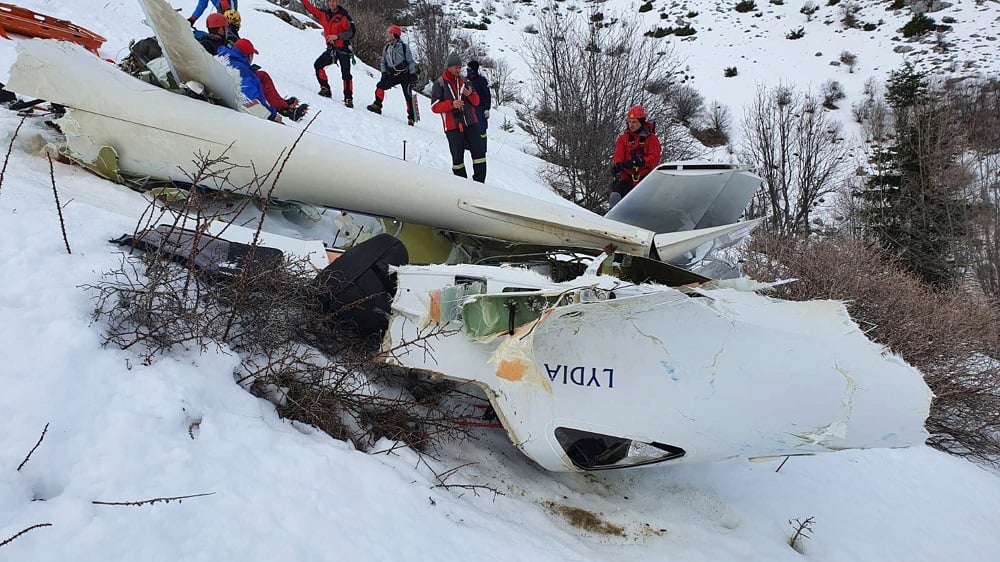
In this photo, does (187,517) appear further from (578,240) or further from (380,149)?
(380,149)

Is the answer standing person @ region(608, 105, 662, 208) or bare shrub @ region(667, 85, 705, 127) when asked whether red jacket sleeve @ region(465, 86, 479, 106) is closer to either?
standing person @ region(608, 105, 662, 208)

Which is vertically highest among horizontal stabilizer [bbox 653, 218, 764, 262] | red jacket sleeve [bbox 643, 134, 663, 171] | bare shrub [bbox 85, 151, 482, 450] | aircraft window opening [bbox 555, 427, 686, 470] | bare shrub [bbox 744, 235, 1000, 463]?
red jacket sleeve [bbox 643, 134, 663, 171]

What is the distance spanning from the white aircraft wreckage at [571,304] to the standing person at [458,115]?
2.20 m

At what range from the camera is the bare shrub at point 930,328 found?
22.0ft

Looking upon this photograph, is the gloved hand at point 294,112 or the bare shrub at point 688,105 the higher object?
the bare shrub at point 688,105

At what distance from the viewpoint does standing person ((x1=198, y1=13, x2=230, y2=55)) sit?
240 inches

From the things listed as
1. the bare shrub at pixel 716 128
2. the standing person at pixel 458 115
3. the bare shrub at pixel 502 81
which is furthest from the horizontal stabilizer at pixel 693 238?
the bare shrub at pixel 716 128

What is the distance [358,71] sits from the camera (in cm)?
1272

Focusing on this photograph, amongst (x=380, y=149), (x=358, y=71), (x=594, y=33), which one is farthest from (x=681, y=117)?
(x=380, y=149)

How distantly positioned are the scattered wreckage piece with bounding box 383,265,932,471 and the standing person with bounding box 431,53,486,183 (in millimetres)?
3951

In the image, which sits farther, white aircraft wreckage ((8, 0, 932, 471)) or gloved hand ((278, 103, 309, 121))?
gloved hand ((278, 103, 309, 121))

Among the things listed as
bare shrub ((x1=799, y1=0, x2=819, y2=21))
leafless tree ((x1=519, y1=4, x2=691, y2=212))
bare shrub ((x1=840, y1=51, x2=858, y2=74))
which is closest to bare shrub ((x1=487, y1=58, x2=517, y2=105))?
leafless tree ((x1=519, y1=4, x2=691, y2=212))

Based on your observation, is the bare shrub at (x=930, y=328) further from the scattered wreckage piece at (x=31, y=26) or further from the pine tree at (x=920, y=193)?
the scattered wreckage piece at (x=31, y=26)

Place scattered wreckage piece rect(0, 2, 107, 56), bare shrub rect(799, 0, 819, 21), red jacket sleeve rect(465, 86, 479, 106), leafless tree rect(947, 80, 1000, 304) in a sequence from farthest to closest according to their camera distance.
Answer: bare shrub rect(799, 0, 819, 21)
leafless tree rect(947, 80, 1000, 304)
red jacket sleeve rect(465, 86, 479, 106)
scattered wreckage piece rect(0, 2, 107, 56)
